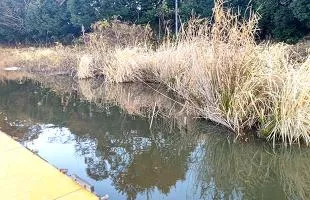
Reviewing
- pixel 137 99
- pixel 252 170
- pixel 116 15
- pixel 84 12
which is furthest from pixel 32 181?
pixel 84 12

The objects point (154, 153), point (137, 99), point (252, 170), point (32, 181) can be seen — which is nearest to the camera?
point (32, 181)

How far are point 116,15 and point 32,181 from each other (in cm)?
1564

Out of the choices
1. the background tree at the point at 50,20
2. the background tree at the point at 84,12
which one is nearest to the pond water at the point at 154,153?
the background tree at the point at 84,12

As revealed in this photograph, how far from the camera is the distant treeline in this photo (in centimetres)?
1339

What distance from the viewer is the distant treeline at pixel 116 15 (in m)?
13.4

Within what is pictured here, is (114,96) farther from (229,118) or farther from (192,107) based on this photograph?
(229,118)

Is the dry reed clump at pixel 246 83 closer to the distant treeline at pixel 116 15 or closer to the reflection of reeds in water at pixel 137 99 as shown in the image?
the reflection of reeds in water at pixel 137 99

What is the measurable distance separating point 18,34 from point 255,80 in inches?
835

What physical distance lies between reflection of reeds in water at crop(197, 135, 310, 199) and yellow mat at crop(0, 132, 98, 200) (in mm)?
1396

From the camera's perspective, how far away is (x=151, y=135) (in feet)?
17.4

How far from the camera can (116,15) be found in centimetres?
1781

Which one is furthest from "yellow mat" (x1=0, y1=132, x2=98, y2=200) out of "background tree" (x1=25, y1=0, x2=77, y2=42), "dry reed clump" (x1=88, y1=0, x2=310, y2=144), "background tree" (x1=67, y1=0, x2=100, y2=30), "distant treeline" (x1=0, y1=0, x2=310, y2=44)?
"background tree" (x1=25, y1=0, x2=77, y2=42)

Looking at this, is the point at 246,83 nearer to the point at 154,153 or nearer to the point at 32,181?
the point at 154,153

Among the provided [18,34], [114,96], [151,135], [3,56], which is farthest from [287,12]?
[18,34]
